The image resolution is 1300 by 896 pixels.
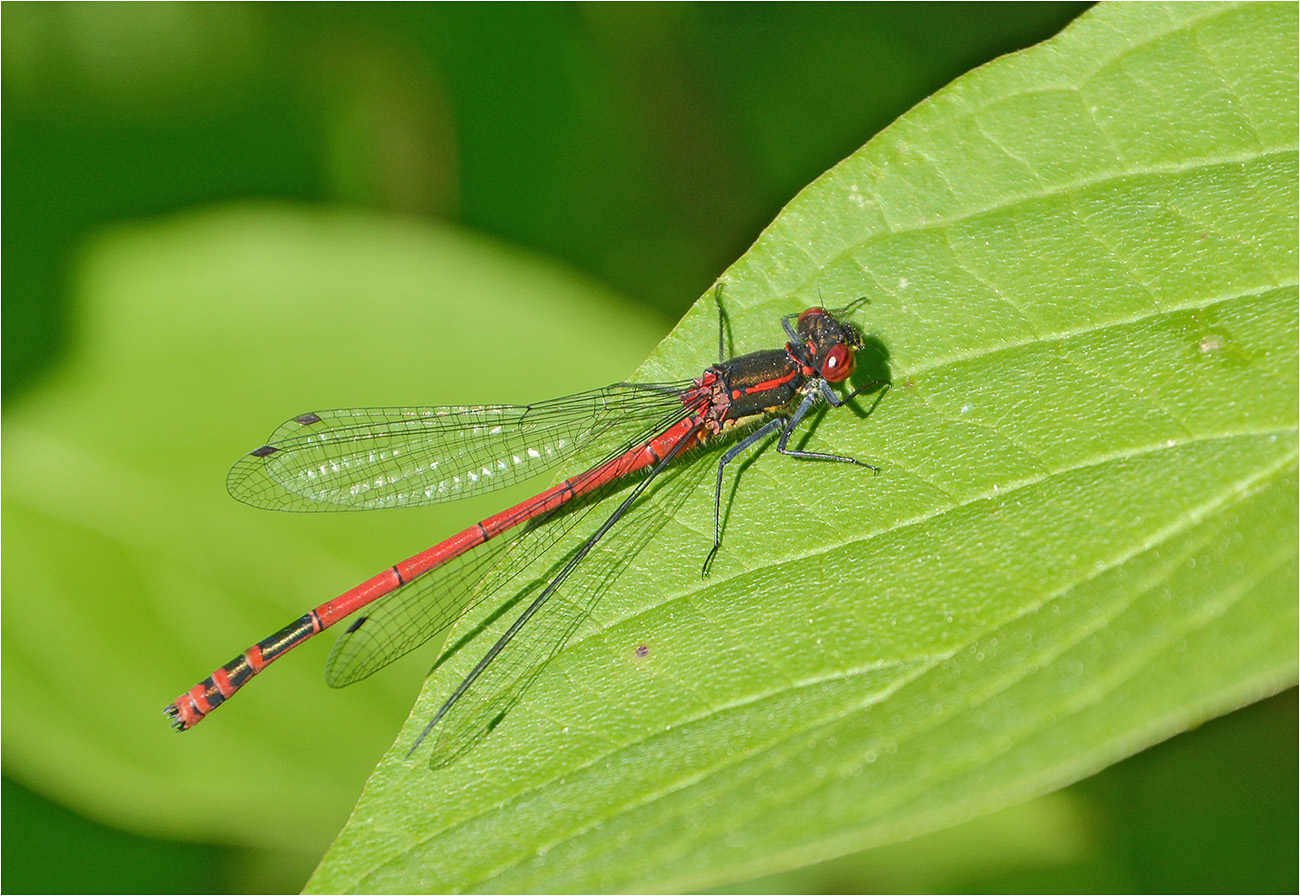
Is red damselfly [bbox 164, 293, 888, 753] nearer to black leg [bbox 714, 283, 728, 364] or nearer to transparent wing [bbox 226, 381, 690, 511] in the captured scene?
transparent wing [bbox 226, 381, 690, 511]

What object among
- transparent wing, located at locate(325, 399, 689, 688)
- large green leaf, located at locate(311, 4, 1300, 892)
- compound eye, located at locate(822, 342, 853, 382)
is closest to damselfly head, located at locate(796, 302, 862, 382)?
compound eye, located at locate(822, 342, 853, 382)

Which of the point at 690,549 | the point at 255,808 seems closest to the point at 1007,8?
the point at 690,549

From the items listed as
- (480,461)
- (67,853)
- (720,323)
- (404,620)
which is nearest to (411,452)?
(480,461)

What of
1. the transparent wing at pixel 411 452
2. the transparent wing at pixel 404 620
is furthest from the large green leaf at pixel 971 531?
the transparent wing at pixel 411 452

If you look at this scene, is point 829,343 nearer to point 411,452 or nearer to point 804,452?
point 804,452

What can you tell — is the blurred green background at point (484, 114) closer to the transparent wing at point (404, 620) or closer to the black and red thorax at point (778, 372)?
the black and red thorax at point (778, 372)

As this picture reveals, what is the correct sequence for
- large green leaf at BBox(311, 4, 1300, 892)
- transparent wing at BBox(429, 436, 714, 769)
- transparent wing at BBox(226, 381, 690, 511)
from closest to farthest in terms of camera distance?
large green leaf at BBox(311, 4, 1300, 892), transparent wing at BBox(429, 436, 714, 769), transparent wing at BBox(226, 381, 690, 511)

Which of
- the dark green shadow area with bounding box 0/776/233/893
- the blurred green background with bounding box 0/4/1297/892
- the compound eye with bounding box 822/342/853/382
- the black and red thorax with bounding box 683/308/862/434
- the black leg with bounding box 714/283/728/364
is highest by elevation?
the blurred green background with bounding box 0/4/1297/892
